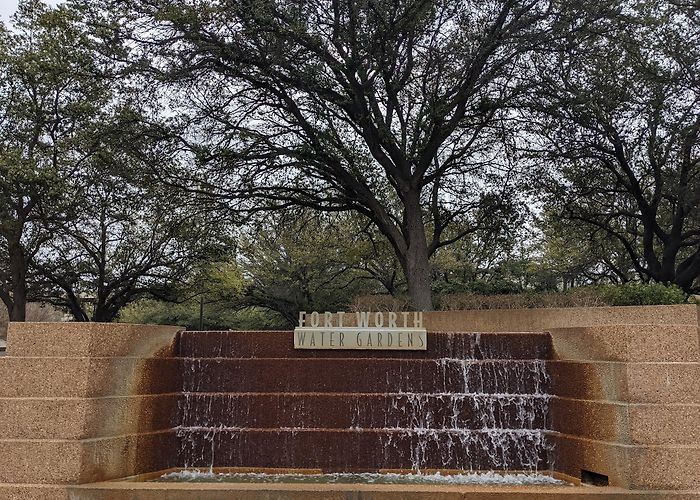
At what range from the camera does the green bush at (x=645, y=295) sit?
12906 mm

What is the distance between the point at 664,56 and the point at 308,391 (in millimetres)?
19284

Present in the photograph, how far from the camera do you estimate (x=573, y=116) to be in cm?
2111

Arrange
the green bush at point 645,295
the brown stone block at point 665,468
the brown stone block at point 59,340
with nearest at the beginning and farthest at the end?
the brown stone block at point 665,468, the brown stone block at point 59,340, the green bush at point 645,295

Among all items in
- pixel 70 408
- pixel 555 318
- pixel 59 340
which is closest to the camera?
pixel 70 408

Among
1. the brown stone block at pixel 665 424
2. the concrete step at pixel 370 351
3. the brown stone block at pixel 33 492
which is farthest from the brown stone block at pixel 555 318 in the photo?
the brown stone block at pixel 33 492

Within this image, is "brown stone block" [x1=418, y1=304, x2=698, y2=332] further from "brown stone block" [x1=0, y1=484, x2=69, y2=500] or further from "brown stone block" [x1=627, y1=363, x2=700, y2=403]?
"brown stone block" [x1=0, y1=484, x2=69, y2=500]

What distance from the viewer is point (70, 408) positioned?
8.71 metres

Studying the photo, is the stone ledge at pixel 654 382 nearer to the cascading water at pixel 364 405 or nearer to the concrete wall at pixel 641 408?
the concrete wall at pixel 641 408

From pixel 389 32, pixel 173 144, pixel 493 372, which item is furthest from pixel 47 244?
pixel 493 372

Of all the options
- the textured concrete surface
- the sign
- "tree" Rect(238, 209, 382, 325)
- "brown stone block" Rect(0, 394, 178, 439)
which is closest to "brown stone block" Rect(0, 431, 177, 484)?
"brown stone block" Rect(0, 394, 178, 439)

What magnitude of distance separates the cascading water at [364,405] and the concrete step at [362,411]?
17 mm

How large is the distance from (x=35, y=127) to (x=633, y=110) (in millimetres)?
23843

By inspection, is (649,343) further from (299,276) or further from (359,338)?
(299,276)

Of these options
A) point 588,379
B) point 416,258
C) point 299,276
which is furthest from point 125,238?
point 588,379
